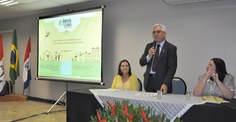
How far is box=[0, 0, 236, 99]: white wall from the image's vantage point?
3.25 metres

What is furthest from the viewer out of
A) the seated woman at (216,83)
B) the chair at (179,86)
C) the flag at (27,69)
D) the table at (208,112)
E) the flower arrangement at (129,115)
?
the flag at (27,69)

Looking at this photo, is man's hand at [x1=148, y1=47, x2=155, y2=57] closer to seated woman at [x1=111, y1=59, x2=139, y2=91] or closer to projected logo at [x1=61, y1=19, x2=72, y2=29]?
seated woman at [x1=111, y1=59, x2=139, y2=91]

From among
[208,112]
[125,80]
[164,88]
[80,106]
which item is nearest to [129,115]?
[208,112]

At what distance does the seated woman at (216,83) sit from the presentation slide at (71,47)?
76.3 inches

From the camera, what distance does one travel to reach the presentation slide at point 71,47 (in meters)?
4.12

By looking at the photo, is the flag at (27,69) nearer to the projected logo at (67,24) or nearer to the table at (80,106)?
the projected logo at (67,24)

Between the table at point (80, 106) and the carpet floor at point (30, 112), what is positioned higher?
the table at point (80, 106)

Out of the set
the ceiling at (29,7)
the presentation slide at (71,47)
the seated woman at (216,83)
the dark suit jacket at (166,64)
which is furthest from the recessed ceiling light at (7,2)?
the seated woman at (216,83)

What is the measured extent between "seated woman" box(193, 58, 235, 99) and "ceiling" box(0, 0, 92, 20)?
9.23 ft

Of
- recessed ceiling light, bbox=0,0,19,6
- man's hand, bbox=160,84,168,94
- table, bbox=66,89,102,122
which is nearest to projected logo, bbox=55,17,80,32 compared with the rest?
recessed ceiling light, bbox=0,0,19,6

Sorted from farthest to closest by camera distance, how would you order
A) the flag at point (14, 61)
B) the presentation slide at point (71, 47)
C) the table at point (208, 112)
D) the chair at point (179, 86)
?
the flag at point (14, 61) → the presentation slide at point (71, 47) → the chair at point (179, 86) → the table at point (208, 112)

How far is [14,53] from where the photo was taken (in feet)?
18.5

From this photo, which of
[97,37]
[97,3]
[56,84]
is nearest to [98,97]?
[97,37]

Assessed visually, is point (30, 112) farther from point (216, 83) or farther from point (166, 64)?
point (216, 83)
